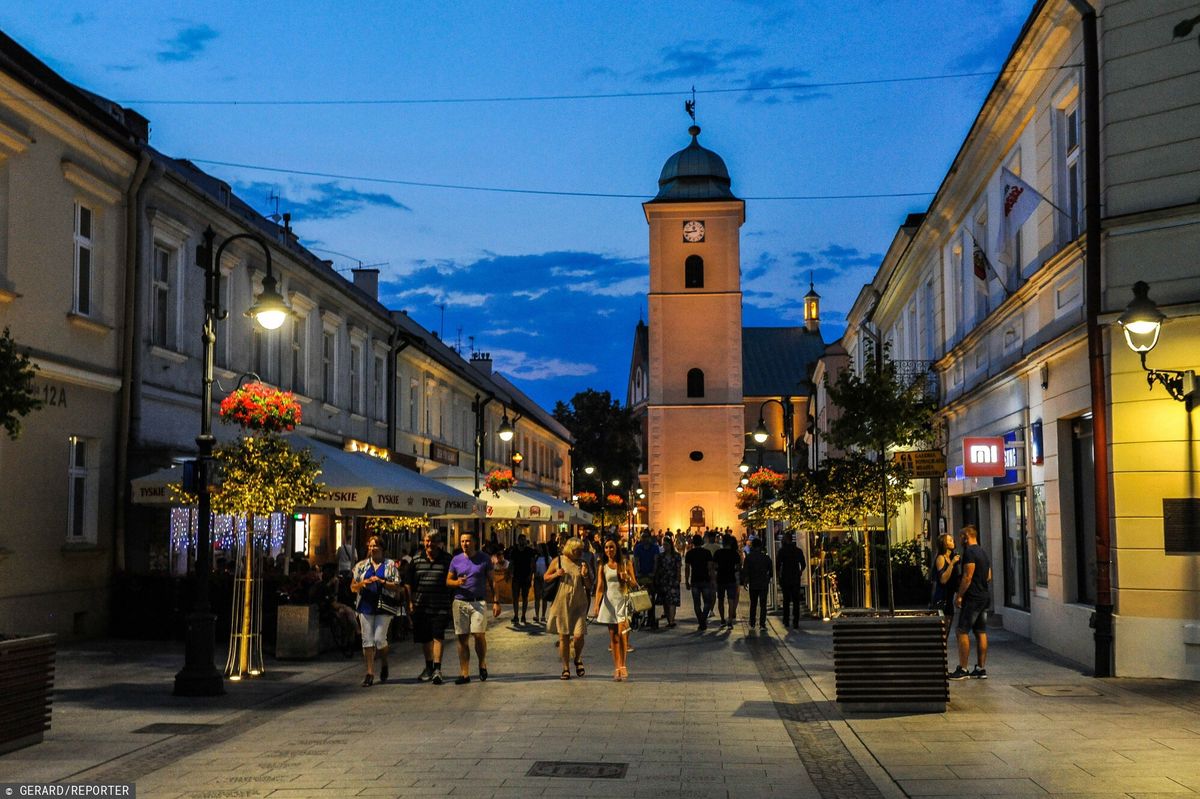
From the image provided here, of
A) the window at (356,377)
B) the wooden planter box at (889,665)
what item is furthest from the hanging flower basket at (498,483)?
the wooden planter box at (889,665)

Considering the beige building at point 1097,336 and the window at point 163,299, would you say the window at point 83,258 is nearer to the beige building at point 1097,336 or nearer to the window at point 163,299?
the window at point 163,299

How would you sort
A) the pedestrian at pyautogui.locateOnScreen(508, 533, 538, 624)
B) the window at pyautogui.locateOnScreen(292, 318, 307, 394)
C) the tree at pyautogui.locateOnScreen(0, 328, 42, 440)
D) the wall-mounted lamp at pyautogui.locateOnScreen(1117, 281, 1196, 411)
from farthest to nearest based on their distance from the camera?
the window at pyautogui.locateOnScreen(292, 318, 307, 394)
the pedestrian at pyautogui.locateOnScreen(508, 533, 538, 624)
the wall-mounted lamp at pyautogui.locateOnScreen(1117, 281, 1196, 411)
the tree at pyautogui.locateOnScreen(0, 328, 42, 440)

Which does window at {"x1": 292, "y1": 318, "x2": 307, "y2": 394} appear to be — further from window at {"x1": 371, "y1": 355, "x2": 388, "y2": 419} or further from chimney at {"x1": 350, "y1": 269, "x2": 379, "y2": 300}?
chimney at {"x1": 350, "y1": 269, "x2": 379, "y2": 300}

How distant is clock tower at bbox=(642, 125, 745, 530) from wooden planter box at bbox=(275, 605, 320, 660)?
193 ft

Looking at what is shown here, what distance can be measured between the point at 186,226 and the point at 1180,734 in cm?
1780

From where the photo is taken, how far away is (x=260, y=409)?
636 inches

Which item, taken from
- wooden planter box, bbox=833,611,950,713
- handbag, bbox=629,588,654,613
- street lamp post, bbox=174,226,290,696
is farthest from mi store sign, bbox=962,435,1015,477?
street lamp post, bbox=174,226,290,696

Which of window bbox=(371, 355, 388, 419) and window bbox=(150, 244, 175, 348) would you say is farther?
window bbox=(371, 355, 388, 419)

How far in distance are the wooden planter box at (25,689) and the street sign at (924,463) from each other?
54.7 ft

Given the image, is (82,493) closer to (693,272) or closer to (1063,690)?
(1063,690)

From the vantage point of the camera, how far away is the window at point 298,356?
28.9 m

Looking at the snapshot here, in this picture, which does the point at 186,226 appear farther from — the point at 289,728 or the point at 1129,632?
the point at 1129,632

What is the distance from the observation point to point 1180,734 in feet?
34.9

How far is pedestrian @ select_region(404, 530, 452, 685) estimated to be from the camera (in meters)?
15.6
